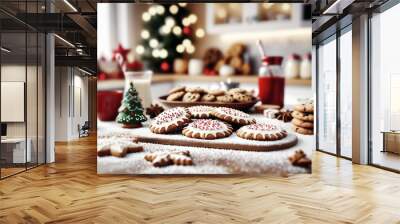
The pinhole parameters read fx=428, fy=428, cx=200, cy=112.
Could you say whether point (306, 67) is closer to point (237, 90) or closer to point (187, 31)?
point (237, 90)

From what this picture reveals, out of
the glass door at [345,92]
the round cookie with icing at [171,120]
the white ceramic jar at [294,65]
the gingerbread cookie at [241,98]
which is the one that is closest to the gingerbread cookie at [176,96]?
the round cookie with icing at [171,120]

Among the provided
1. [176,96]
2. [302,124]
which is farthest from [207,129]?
[302,124]

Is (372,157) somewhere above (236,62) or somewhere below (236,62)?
below

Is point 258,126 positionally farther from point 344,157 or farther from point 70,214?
point 344,157

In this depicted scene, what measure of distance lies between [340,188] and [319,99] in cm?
418

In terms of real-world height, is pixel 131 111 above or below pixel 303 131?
above

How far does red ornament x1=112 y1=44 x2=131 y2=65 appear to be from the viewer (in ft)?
16.0

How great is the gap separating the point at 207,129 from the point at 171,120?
0.43 metres

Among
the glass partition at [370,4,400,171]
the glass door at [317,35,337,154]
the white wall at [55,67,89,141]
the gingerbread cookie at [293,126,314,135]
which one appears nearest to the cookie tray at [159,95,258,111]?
the gingerbread cookie at [293,126,314,135]

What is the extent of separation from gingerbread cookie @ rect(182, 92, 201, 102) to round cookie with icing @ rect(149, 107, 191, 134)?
12cm

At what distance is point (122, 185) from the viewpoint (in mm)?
4906

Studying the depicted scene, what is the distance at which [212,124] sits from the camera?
4867 millimetres

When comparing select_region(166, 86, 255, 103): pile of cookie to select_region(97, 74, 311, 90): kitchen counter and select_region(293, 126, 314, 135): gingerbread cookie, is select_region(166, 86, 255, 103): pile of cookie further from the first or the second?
select_region(293, 126, 314, 135): gingerbread cookie

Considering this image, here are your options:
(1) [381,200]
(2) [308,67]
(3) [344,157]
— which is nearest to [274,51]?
(2) [308,67]
